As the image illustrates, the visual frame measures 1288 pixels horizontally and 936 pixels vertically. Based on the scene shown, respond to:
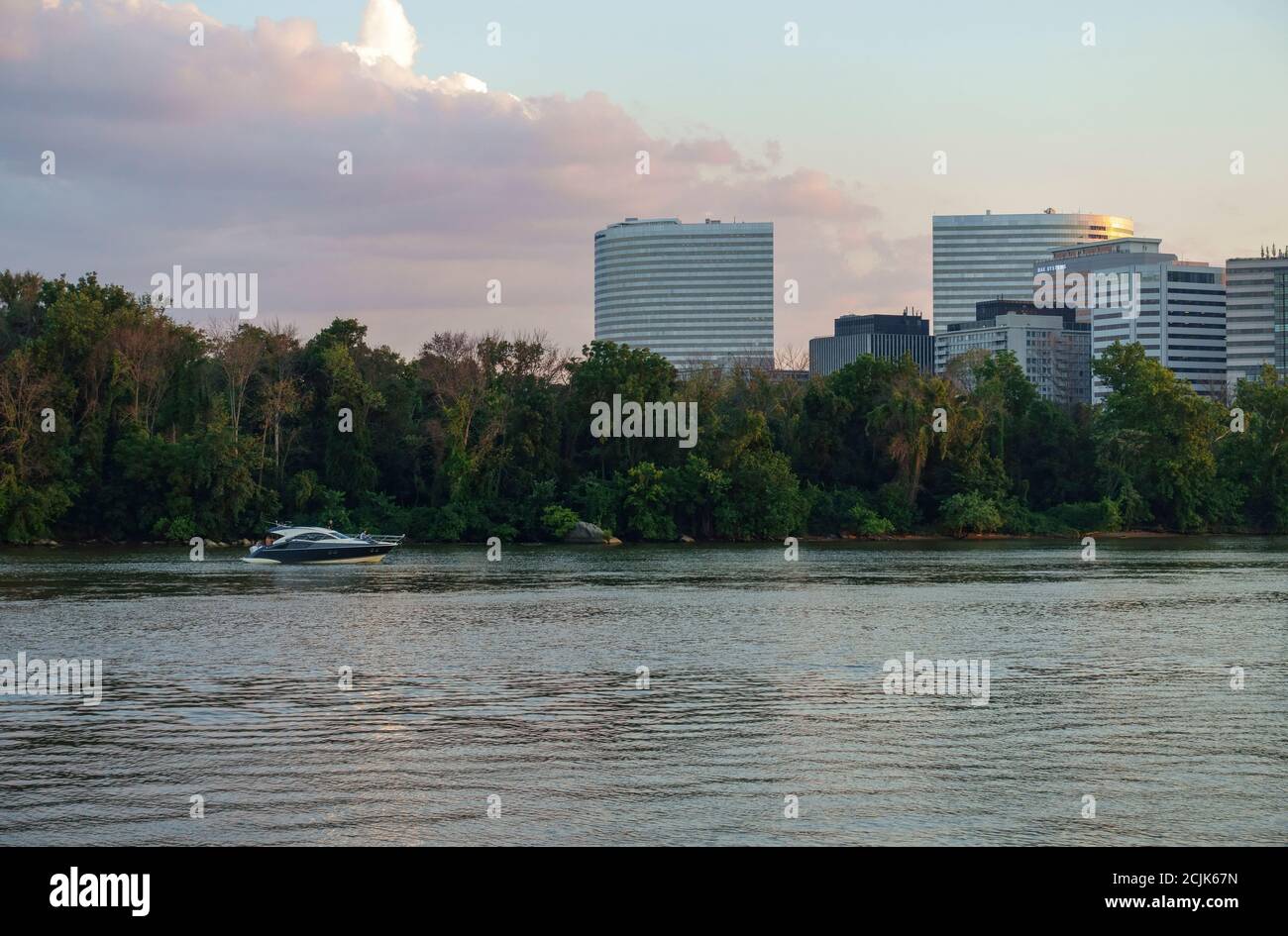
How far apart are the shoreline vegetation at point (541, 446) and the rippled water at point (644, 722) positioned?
4709cm

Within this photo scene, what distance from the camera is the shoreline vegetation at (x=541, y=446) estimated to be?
9969cm

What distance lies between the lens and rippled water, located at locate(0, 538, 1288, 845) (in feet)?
59.7

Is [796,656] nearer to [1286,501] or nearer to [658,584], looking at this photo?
[658,584]

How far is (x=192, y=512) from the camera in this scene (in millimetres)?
99250

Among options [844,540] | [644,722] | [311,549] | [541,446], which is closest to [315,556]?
[311,549]

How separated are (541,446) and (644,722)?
85559mm

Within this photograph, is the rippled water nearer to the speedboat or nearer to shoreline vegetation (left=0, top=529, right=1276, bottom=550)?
the speedboat

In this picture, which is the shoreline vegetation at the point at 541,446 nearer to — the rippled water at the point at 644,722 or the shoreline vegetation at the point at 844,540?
the shoreline vegetation at the point at 844,540

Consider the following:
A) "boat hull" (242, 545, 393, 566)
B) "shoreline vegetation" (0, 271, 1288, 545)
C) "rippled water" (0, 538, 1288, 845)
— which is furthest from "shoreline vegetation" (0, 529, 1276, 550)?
"rippled water" (0, 538, 1288, 845)

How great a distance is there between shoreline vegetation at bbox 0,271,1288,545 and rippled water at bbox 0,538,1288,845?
1854 inches

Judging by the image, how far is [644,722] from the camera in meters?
25.5

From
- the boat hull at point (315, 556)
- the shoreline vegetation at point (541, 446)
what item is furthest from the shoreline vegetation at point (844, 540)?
the boat hull at point (315, 556)

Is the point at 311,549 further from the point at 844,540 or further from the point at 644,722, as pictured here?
the point at 644,722
